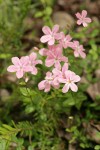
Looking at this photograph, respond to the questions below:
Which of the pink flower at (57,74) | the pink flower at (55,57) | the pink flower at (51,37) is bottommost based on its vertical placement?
the pink flower at (57,74)

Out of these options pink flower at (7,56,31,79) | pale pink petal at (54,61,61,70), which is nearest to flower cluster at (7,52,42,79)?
pink flower at (7,56,31,79)

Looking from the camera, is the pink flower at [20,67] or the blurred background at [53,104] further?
the blurred background at [53,104]

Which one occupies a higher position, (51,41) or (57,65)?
(51,41)

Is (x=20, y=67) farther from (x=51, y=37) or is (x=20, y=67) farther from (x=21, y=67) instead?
(x=51, y=37)

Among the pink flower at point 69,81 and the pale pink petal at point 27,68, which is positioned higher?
the pale pink petal at point 27,68

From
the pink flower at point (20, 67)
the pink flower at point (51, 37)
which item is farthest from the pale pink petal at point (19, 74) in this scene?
the pink flower at point (51, 37)

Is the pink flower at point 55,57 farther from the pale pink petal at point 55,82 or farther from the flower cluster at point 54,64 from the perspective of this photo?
the pale pink petal at point 55,82

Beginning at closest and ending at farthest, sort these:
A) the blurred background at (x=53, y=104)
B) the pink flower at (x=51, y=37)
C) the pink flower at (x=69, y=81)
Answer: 1. the pink flower at (x=69, y=81)
2. the pink flower at (x=51, y=37)
3. the blurred background at (x=53, y=104)

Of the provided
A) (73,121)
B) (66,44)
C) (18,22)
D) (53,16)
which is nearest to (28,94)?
(66,44)

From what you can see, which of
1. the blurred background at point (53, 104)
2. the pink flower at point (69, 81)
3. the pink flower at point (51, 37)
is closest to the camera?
the pink flower at point (69, 81)

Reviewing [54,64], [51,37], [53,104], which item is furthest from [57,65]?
[53,104]

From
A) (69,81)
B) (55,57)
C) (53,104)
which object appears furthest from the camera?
(53,104)
